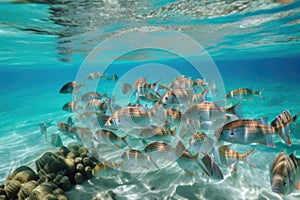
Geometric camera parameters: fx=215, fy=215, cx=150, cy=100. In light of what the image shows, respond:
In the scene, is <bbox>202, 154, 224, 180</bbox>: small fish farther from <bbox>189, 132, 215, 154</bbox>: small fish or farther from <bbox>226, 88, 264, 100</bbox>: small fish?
<bbox>226, 88, 264, 100</bbox>: small fish

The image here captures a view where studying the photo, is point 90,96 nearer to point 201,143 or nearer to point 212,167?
point 201,143

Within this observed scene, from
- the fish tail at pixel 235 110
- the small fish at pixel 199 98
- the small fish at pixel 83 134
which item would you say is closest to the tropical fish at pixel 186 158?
the fish tail at pixel 235 110

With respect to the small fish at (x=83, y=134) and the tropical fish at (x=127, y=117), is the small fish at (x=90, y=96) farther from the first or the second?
the tropical fish at (x=127, y=117)

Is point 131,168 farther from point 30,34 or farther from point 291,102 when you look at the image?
point 291,102

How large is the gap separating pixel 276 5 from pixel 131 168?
1127 cm

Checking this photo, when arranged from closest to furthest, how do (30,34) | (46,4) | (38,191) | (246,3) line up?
(38,191) → (46,4) → (246,3) → (30,34)

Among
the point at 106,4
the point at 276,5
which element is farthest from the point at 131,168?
the point at 276,5

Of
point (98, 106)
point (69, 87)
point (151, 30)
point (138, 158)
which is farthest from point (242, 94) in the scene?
point (151, 30)

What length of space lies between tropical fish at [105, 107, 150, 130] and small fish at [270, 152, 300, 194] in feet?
8.32

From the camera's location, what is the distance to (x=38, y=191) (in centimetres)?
438

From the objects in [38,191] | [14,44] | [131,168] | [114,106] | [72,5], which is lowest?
[131,168]

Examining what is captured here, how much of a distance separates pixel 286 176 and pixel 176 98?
2.94 meters

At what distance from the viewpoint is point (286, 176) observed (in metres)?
2.55

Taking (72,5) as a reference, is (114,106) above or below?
below
